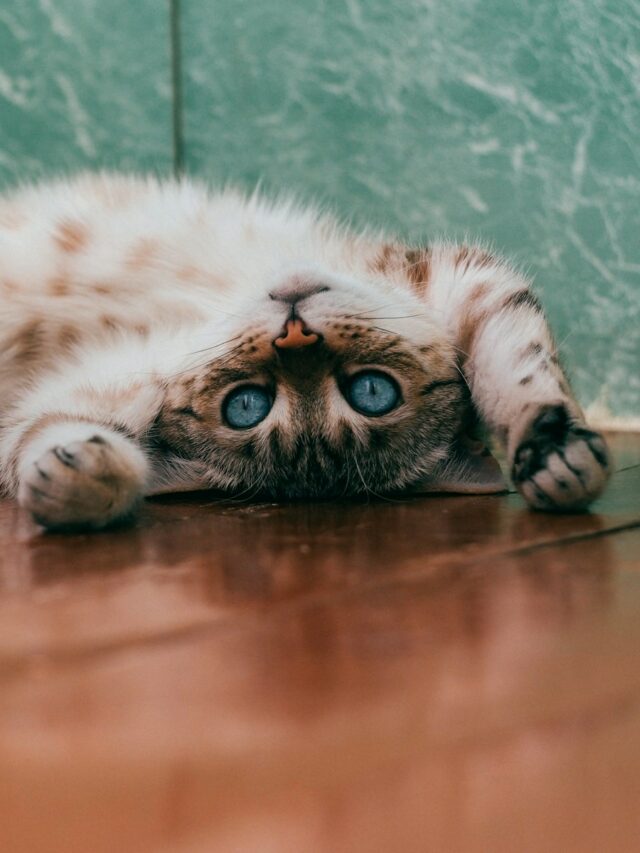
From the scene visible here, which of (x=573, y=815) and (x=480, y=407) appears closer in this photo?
(x=573, y=815)

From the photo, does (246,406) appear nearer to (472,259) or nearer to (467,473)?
(467,473)

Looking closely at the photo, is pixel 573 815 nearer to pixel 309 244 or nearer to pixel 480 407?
pixel 480 407

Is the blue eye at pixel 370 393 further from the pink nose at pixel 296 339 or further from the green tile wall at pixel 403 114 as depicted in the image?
the green tile wall at pixel 403 114

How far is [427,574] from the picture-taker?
3.41ft

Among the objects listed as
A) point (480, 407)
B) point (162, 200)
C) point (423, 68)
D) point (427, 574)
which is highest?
point (423, 68)

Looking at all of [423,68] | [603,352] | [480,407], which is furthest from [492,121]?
[480,407]

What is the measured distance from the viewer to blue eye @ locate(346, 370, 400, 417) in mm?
1574

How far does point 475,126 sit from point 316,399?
5.53 ft

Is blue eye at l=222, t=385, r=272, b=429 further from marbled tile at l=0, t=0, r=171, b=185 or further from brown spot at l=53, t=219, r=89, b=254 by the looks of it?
marbled tile at l=0, t=0, r=171, b=185

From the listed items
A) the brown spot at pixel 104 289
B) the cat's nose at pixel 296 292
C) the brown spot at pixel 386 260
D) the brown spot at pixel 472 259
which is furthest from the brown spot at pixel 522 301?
the brown spot at pixel 104 289

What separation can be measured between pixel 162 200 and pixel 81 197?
0.19 m

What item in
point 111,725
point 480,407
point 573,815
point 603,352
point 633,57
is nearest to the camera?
point 573,815

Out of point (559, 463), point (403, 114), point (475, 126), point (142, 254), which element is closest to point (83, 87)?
point (403, 114)

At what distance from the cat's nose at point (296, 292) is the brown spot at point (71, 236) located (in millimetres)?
591
